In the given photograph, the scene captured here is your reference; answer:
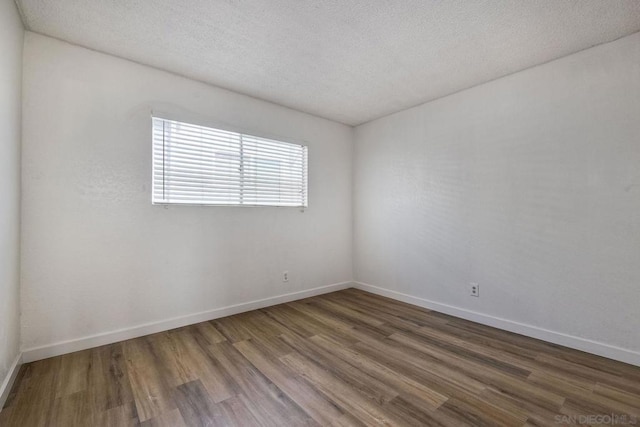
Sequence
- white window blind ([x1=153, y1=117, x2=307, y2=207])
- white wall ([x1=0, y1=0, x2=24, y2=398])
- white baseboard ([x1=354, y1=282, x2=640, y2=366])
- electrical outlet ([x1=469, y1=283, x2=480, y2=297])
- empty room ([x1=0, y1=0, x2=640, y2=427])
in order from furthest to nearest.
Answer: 1. electrical outlet ([x1=469, y1=283, x2=480, y2=297])
2. white window blind ([x1=153, y1=117, x2=307, y2=207])
3. white baseboard ([x1=354, y1=282, x2=640, y2=366])
4. empty room ([x1=0, y1=0, x2=640, y2=427])
5. white wall ([x1=0, y1=0, x2=24, y2=398])

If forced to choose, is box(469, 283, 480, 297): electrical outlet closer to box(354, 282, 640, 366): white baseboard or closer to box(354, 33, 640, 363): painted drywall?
box(354, 33, 640, 363): painted drywall

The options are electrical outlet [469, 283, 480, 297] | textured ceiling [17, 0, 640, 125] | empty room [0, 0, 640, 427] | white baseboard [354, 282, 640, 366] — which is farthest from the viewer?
electrical outlet [469, 283, 480, 297]

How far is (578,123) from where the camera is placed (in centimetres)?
232

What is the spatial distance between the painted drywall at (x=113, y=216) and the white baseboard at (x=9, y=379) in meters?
0.17

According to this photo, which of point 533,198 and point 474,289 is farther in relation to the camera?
point 474,289

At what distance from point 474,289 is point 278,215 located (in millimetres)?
2339

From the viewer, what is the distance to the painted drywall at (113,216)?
6.97ft

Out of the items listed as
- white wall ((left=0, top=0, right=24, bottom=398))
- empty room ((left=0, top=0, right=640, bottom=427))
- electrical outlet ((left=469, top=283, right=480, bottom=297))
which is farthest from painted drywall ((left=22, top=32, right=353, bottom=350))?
electrical outlet ((left=469, top=283, right=480, bottom=297))

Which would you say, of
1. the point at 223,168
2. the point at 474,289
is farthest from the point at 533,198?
the point at 223,168

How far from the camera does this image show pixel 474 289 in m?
2.93

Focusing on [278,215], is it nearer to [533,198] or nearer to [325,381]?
[325,381]

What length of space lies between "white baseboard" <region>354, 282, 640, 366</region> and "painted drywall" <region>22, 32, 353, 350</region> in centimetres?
194

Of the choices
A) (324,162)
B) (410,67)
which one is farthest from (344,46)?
(324,162)

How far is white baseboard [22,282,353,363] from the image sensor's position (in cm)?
212
